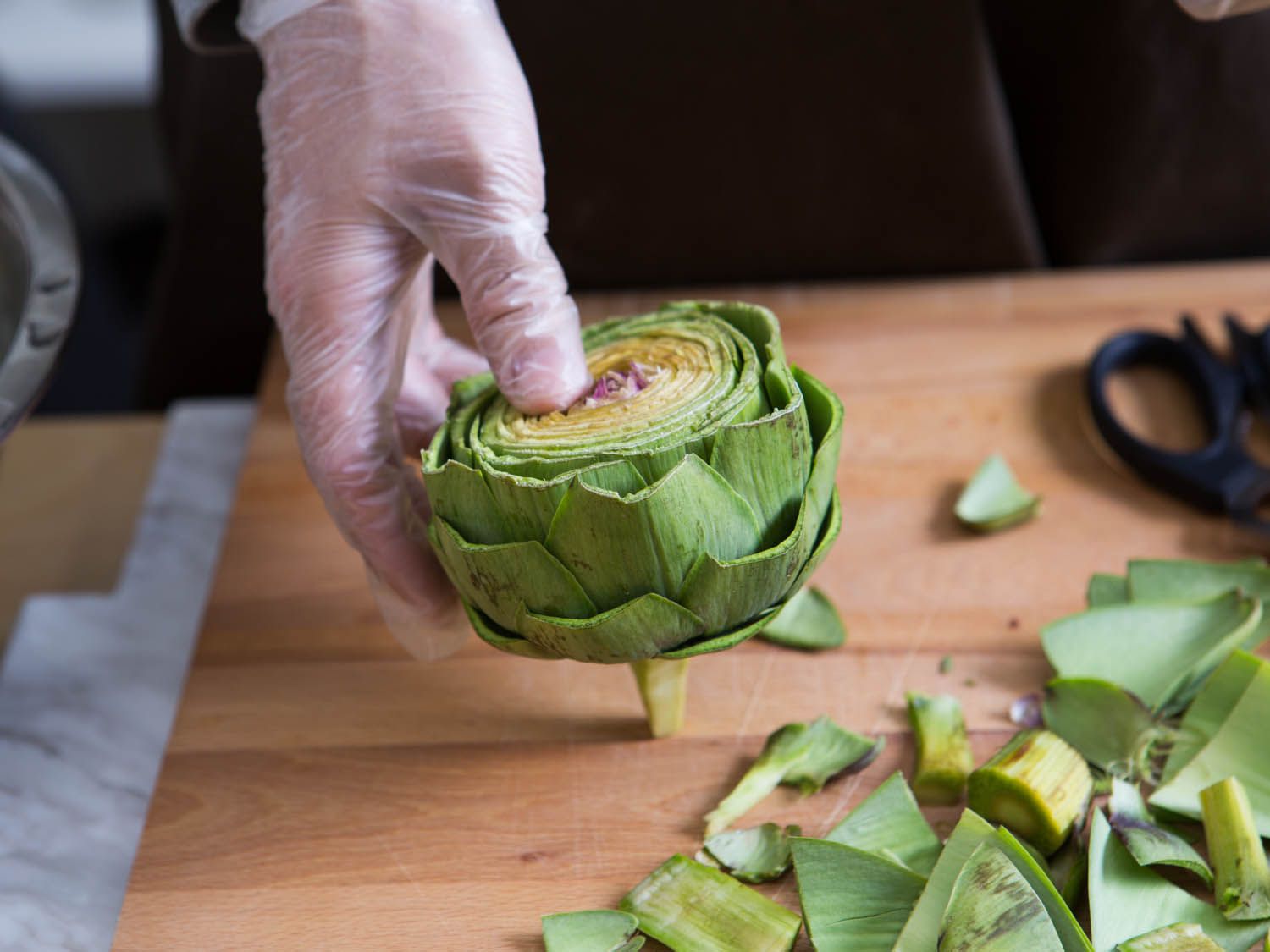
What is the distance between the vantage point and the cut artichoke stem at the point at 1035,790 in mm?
598

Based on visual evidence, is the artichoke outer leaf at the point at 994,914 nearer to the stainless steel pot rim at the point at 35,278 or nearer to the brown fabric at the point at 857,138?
the stainless steel pot rim at the point at 35,278

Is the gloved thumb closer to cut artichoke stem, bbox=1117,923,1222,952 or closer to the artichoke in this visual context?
the artichoke

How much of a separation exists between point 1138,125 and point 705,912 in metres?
0.82

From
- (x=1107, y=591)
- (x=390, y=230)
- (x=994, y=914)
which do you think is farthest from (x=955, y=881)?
(x=390, y=230)

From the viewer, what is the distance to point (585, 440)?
58 centimetres

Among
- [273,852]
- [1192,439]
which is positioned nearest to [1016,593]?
[1192,439]

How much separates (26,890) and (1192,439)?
760mm

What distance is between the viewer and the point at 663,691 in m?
0.66

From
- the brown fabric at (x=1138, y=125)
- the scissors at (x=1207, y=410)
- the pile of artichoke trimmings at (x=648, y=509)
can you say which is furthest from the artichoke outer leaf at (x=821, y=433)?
the brown fabric at (x=1138, y=125)

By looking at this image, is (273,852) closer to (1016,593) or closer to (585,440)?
(585,440)

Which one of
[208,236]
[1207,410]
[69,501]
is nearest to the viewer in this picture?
[1207,410]

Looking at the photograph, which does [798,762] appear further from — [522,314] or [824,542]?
[522,314]

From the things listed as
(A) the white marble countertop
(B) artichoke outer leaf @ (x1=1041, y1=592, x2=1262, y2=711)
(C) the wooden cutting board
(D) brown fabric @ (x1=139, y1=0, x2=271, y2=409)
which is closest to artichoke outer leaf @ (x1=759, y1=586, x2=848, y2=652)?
(C) the wooden cutting board

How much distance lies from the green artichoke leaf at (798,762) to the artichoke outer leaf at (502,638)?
0.40ft
